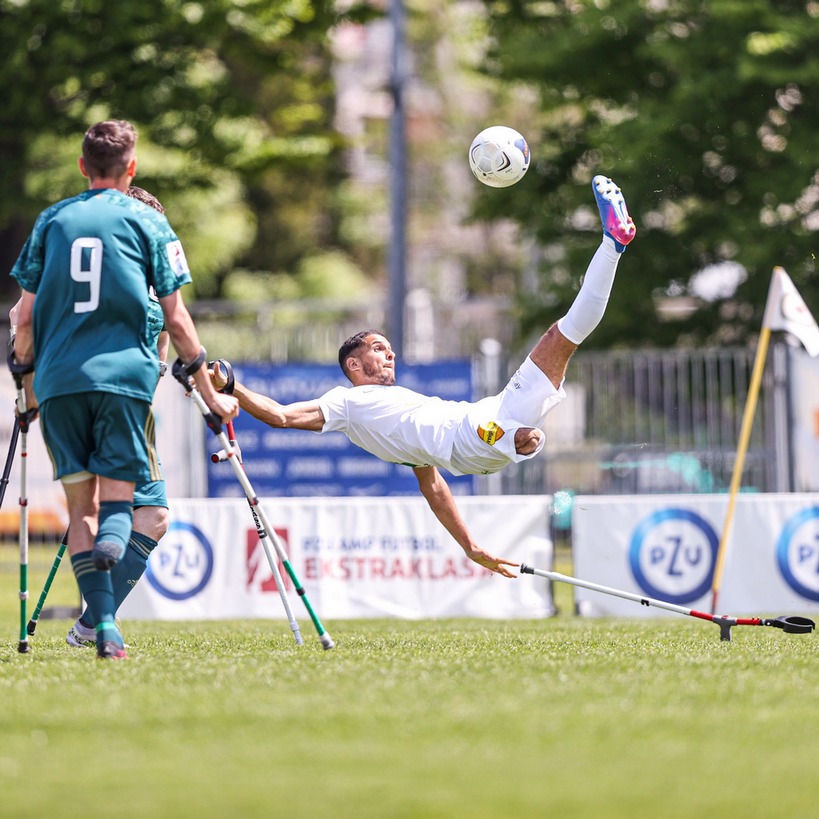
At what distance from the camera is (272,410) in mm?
7672

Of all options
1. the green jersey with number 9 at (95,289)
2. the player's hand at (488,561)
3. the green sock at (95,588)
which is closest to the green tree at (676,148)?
the player's hand at (488,561)

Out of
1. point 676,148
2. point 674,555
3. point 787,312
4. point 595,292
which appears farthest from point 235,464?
point 676,148

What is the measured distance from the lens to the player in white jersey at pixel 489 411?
816cm

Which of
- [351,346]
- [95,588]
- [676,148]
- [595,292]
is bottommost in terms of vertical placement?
[95,588]

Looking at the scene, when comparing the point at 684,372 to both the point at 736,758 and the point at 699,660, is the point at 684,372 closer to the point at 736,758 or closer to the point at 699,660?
the point at 699,660

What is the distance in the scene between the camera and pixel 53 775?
13.9 ft

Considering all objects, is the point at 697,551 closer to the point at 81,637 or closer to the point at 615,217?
the point at 615,217

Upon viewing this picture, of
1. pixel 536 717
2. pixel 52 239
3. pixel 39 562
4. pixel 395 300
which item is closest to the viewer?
pixel 536 717

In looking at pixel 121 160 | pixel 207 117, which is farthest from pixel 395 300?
pixel 121 160

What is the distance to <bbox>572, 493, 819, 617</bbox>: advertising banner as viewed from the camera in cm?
1236

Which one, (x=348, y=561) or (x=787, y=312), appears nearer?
(x=787, y=312)

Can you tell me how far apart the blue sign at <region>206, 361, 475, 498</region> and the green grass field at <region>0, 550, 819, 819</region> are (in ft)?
36.6

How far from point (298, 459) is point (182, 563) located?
238 inches

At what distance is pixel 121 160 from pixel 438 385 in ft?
38.2
